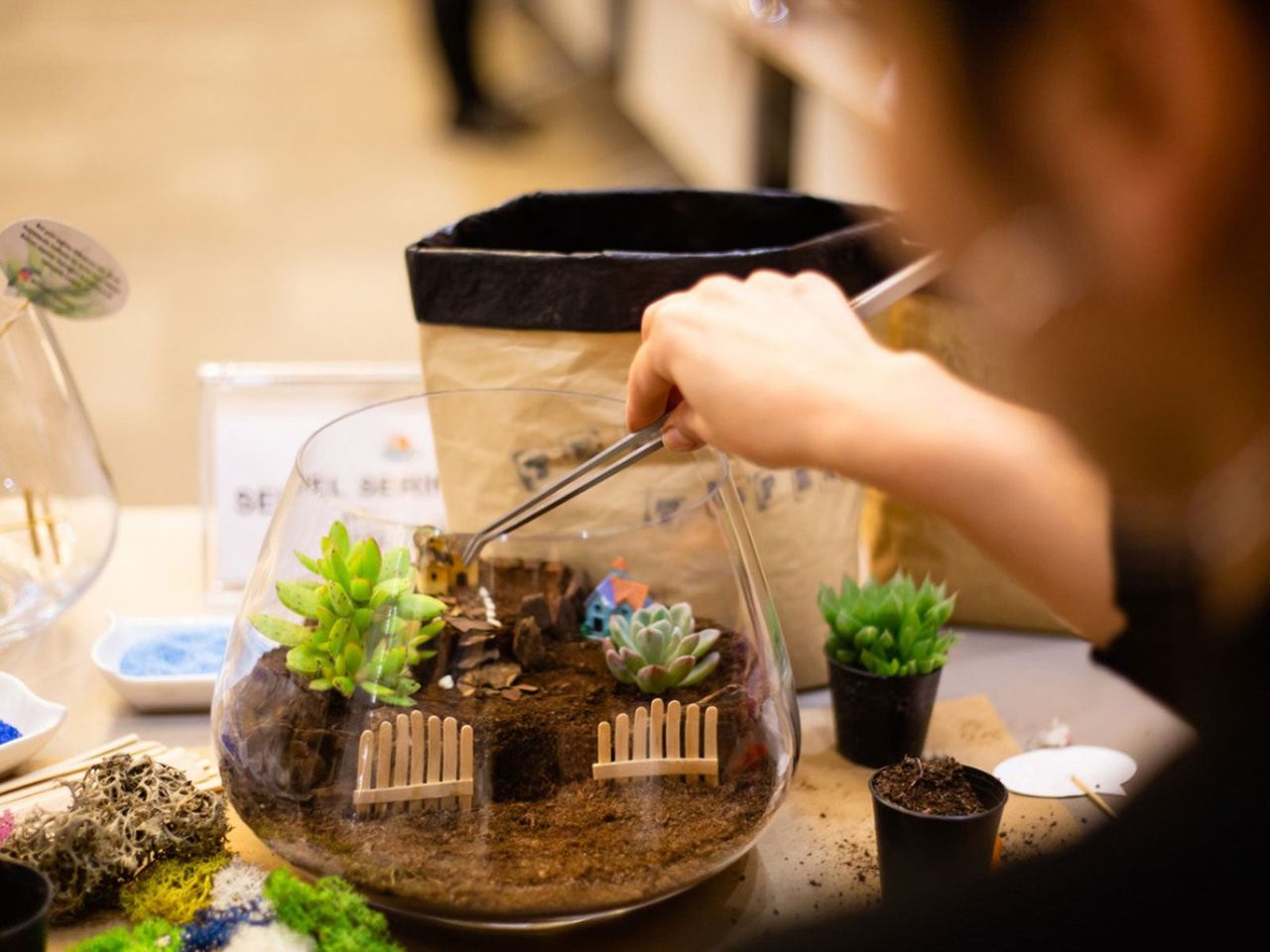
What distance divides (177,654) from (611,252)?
479mm

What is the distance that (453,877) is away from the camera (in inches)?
30.2

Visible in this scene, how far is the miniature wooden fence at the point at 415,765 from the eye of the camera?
2.57ft

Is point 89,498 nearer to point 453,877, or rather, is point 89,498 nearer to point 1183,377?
point 453,877

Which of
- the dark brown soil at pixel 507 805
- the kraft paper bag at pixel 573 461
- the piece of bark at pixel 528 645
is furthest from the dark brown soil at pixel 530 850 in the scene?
the kraft paper bag at pixel 573 461

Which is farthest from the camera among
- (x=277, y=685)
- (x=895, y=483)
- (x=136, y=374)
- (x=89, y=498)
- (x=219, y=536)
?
(x=136, y=374)

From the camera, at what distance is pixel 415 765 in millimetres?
784

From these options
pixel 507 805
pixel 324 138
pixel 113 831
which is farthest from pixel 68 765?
A: pixel 324 138

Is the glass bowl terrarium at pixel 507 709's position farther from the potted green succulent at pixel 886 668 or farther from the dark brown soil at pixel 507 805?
the potted green succulent at pixel 886 668

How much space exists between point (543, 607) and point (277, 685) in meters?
0.18

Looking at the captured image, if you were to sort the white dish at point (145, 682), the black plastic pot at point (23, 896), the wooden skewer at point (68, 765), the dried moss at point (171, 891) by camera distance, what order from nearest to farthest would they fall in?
1. the black plastic pot at point (23, 896)
2. the dried moss at point (171, 891)
3. the wooden skewer at point (68, 765)
4. the white dish at point (145, 682)

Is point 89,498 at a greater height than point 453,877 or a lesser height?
greater

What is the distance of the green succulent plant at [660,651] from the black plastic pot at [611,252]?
28cm

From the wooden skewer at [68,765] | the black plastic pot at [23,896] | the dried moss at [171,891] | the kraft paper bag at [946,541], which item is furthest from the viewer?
the kraft paper bag at [946,541]

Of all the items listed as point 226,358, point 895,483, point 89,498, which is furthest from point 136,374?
point 895,483
